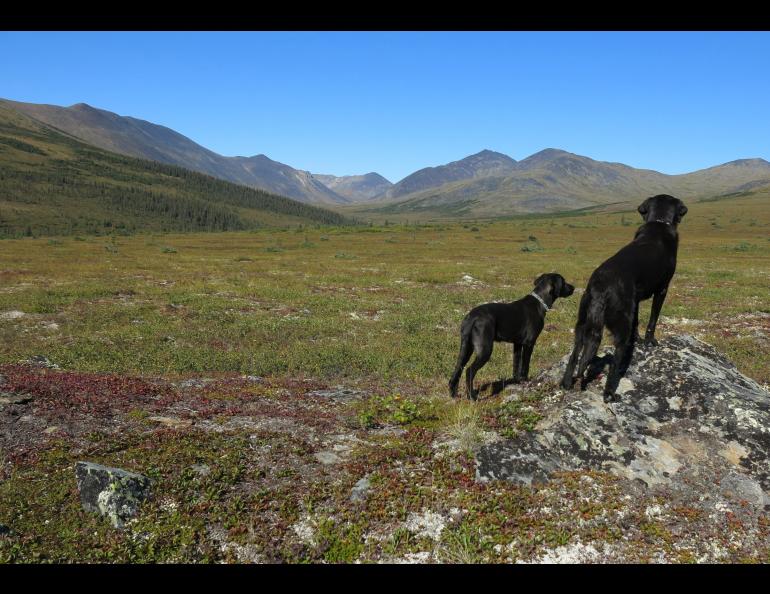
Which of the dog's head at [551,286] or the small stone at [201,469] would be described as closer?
the small stone at [201,469]

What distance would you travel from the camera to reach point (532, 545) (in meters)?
5.09

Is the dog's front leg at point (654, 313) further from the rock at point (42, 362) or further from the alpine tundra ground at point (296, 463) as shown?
the rock at point (42, 362)

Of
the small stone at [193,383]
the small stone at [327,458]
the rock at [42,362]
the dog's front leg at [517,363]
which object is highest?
the dog's front leg at [517,363]

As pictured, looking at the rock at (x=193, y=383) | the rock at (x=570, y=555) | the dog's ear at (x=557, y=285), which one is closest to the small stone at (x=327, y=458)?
the rock at (x=570, y=555)

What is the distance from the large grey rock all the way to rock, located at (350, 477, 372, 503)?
4.83 ft

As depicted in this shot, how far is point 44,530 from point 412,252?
5934cm

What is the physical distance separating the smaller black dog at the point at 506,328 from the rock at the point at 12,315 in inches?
817

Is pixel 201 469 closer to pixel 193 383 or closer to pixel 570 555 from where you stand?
pixel 570 555

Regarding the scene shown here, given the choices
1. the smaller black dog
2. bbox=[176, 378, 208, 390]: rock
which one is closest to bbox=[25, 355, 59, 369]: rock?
bbox=[176, 378, 208, 390]: rock

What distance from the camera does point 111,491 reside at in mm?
5344

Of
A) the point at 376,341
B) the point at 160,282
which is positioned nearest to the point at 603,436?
the point at 376,341

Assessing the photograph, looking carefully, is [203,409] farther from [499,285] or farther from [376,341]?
[499,285]

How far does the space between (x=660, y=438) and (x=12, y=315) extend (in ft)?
81.9

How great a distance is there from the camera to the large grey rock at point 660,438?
5973mm
